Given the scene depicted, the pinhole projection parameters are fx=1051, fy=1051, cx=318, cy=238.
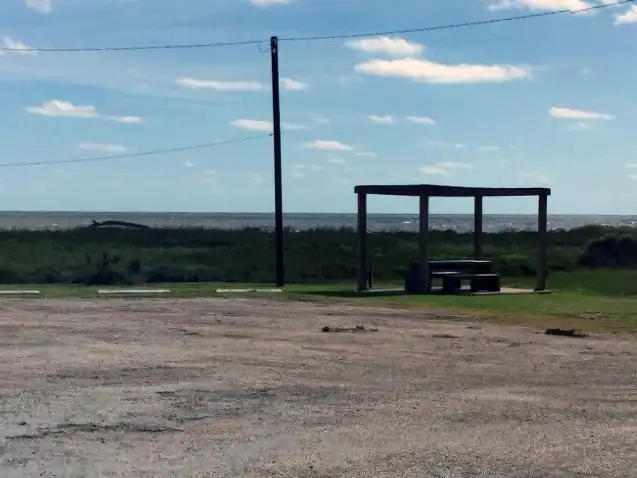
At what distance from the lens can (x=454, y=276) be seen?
23609 mm

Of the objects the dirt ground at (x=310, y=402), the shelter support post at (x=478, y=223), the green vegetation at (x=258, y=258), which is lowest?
the dirt ground at (x=310, y=402)

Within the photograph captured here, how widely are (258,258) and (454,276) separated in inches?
639

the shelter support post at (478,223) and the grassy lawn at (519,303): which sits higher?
the shelter support post at (478,223)

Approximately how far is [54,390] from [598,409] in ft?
17.1

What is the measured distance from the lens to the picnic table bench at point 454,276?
23.8 meters

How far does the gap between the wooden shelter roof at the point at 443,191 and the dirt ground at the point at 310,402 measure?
7823mm

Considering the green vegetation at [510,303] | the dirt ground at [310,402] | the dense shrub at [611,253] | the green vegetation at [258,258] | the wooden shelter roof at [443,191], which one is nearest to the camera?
the dirt ground at [310,402]

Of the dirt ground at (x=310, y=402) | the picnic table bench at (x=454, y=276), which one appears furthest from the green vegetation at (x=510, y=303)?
the dirt ground at (x=310, y=402)

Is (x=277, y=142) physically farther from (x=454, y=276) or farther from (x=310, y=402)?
(x=310, y=402)

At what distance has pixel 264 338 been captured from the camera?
14.8 meters

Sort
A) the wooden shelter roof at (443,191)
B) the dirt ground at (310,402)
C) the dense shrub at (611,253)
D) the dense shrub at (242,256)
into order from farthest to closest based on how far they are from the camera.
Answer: the dense shrub at (611,253) → the dense shrub at (242,256) → the wooden shelter roof at (443,191) → the dirt ground at (310,402)

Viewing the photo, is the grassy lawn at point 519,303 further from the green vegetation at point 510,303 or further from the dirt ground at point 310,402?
the dirt ground at point 310,402

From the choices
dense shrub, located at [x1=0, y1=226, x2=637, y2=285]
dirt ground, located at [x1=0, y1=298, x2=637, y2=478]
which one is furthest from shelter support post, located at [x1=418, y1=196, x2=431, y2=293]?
dense shrub, located at [x1=0, y1=226, x2=637, y2=285]

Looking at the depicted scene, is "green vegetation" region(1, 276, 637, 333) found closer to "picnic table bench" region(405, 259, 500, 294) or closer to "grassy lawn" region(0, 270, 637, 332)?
"grassy lawn" region(0, 270, 637, 332)
